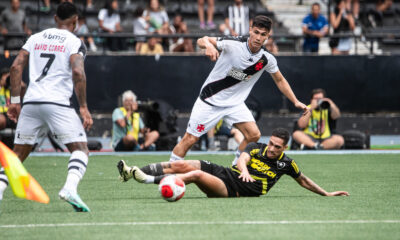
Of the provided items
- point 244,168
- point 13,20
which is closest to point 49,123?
point 244,168

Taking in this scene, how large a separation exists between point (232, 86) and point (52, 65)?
3261 millimetres

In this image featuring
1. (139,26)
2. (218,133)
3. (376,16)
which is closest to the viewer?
(218,133)

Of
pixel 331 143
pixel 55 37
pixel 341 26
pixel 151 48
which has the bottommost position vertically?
pixel 331 143

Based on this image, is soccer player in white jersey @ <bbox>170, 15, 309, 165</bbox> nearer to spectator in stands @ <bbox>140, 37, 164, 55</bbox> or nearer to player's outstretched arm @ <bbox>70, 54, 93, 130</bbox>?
player's outstretched arm @ <bbox>70, 54, 93, 130</bbox>

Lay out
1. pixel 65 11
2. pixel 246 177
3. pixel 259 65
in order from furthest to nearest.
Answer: pixel 259 65, pixel 246 177, pixel 65 11

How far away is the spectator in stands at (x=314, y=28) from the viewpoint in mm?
20312

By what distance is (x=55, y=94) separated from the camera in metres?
7.64

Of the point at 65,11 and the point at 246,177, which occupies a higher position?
the point at 65,11

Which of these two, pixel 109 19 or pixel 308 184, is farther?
pixel 109 19

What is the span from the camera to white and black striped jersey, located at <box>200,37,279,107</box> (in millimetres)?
10008

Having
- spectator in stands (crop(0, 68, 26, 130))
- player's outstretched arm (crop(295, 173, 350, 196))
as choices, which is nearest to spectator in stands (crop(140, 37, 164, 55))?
spectator in stands (crop(0, 68, 26, 130))

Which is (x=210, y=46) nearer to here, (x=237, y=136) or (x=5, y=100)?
(x=237, y=136)

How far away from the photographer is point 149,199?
8.92 m

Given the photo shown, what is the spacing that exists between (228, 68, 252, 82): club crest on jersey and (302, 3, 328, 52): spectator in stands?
10.2 metres
